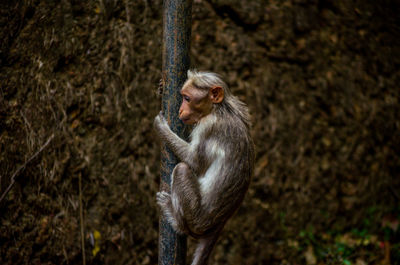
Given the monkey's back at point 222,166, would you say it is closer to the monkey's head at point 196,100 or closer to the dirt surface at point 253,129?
the monkey's head at point 196,100

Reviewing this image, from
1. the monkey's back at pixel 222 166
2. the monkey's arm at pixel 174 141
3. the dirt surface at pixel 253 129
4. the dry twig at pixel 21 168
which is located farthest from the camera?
the dirt surface at pixel 253 129

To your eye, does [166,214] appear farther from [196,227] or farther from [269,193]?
[269,193]

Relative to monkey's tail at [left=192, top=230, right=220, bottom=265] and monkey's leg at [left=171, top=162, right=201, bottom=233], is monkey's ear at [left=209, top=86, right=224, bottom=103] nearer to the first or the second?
monkey's leg at [left=171, top=162, right=201, bottom=233]

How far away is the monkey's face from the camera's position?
9.49ft

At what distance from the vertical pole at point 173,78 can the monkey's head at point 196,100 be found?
2.7 inches

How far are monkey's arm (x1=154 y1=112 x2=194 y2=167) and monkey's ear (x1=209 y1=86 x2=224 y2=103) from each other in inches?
17.4

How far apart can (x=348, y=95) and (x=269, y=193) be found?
2.02 meters

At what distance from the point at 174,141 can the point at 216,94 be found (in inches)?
21.8

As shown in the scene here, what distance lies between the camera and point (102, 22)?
419 cm

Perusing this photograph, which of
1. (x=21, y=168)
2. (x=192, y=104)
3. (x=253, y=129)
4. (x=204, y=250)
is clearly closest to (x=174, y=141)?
(x=192, y=104)

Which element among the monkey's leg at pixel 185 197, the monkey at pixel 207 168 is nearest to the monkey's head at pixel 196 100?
the monkey at pixel 207 168

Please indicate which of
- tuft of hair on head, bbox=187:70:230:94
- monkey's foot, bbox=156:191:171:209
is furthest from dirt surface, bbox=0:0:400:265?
tuft of hair on head, bbox=187:70:230:94

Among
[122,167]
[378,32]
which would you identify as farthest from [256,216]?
[378,32]

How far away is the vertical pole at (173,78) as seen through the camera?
8.77ft
